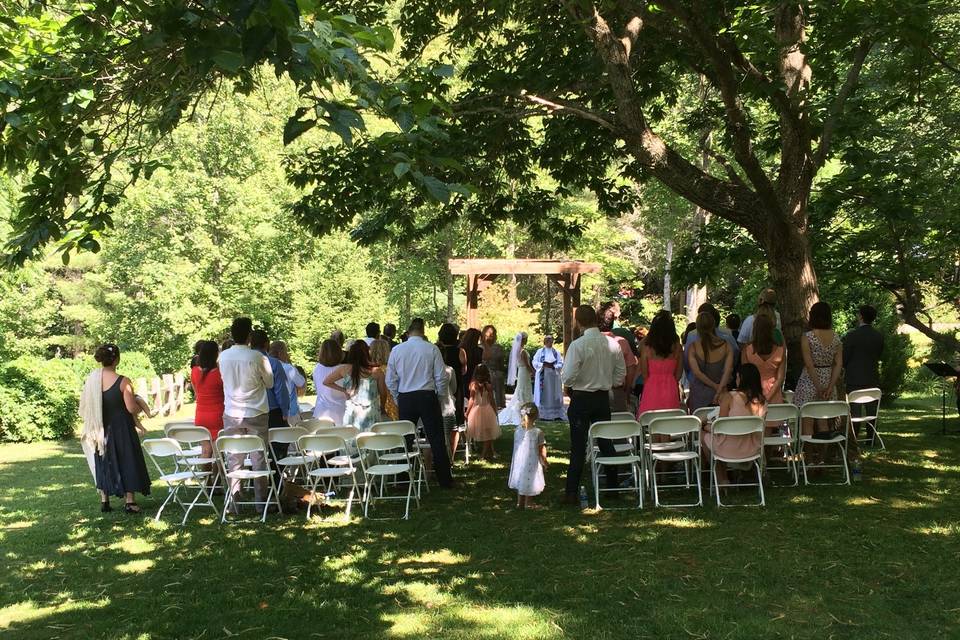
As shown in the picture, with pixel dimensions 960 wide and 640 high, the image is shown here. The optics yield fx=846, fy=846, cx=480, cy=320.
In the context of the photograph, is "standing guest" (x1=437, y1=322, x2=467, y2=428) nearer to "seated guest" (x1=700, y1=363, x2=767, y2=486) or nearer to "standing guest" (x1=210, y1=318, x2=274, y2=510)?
"standing guest" (x1=210, y1=318, x2=274, y2=510)

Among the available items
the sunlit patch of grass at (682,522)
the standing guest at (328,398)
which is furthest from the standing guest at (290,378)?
the sunlit patch of grass at (682,522)

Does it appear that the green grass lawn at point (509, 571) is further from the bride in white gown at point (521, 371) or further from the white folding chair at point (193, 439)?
the bride in white gown at point (521, 371)

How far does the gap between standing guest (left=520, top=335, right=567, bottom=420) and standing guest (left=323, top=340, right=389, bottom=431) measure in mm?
6032

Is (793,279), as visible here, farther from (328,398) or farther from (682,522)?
(328,398)

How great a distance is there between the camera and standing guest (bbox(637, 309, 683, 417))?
8.53 m

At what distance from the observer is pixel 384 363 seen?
33.3 feet

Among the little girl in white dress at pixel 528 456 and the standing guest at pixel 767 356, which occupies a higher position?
the standing guest at pixel 767 356

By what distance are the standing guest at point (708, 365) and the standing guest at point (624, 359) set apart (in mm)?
847

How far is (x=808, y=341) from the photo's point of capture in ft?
28.5

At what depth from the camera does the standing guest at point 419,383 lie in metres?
9.02

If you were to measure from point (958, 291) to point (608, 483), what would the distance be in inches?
306

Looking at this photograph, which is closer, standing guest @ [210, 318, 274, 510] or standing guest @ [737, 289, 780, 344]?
standing guest @ [210, 318, 274, 510]

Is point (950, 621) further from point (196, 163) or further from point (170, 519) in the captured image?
point (196, 163)

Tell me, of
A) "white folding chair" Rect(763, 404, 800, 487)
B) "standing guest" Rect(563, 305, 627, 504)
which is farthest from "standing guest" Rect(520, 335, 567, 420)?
"standing guest" Rect(563, 305, 627, 504)
